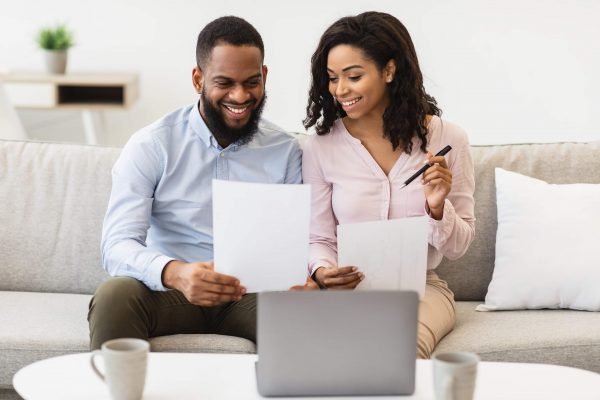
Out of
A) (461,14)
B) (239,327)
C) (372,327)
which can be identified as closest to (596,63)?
(461,14)

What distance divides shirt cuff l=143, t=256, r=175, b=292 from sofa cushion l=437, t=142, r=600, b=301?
0.78 metres

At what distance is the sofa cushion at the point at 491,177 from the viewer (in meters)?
2.43

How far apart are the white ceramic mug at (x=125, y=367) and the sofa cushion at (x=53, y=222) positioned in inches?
43.6

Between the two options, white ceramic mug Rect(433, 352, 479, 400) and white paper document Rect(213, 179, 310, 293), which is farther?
white paper document Rect(213, 179, 310, 293)

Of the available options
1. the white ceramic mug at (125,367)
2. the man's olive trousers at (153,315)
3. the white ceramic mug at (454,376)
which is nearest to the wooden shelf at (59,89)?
the man's olive trousers at (153,315)

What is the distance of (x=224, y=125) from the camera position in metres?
2.21

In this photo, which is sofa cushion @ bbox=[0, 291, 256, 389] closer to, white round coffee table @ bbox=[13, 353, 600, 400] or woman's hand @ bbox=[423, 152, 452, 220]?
white round coffee table @ bbox=[13, 353, 600, 400]

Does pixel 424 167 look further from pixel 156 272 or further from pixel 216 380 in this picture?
pixel 216 380

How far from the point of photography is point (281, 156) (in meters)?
2.31

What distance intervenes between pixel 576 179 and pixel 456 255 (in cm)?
46

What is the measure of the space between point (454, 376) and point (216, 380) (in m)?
0.41

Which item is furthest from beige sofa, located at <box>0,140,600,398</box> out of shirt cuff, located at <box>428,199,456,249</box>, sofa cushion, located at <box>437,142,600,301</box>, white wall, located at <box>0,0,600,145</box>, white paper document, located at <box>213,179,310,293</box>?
white wall, located at <box>0,0,600,145</box>

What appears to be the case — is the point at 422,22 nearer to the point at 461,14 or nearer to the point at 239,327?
the point at 461,14

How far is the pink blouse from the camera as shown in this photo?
87.7 inches
